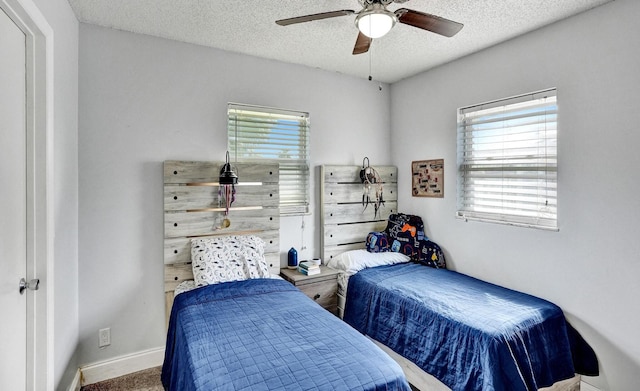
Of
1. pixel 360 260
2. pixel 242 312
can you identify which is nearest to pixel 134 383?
pixel 242 312

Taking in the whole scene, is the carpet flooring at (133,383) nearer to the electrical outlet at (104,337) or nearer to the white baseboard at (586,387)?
the electrical outlet at (104,337)

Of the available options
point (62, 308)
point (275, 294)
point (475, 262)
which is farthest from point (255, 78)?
point (475, 262)

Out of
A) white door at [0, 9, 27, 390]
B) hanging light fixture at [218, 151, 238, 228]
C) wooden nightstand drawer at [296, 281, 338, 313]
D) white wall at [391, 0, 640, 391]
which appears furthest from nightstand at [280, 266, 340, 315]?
white door at [0, 9, 27, 390]

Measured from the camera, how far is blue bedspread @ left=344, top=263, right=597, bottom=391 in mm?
1889

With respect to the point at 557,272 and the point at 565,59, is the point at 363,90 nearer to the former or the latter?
the point at 565,59

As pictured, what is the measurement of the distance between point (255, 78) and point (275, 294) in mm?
1906

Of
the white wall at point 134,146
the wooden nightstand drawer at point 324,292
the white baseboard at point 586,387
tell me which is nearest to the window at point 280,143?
the white wall at point 134,146

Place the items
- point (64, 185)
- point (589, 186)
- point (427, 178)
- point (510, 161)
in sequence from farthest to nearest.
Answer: point (427, 178) → point (510, 161) → point (589, 186) → point (64, 185)

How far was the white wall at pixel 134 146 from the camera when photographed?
239cm

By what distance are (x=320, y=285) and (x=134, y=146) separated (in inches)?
74.7

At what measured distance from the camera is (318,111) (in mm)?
3330

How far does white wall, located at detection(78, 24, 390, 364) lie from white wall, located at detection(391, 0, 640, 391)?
2.24 meters

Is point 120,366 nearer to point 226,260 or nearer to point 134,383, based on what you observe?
point 134,383

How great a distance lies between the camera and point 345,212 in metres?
3.44
